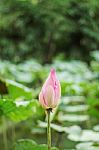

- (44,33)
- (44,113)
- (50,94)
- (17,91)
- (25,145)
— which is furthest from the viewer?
(44,33)

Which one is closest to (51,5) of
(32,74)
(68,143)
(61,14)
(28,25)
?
(61,14)

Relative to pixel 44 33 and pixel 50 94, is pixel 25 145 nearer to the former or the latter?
pixel 50 94

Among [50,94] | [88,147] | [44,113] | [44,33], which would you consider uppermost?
[50,94]

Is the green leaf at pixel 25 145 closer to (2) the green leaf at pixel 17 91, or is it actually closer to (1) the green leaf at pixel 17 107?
(1) the green leaf at pixel 17 107

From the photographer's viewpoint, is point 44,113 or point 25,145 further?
point 44,113

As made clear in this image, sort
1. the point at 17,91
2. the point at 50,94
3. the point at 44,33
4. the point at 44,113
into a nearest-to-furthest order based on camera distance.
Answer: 1. the point at 50,94
2. the point at 17,91
3. the point at 44,113
4. the point at 44,33

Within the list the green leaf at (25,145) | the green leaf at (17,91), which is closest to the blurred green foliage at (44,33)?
the green leaf at (17,91)

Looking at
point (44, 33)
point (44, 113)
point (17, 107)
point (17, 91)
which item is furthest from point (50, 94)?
point (44, 33)

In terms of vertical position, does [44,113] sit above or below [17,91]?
below

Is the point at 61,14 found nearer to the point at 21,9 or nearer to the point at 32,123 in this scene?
the point at 21,9
